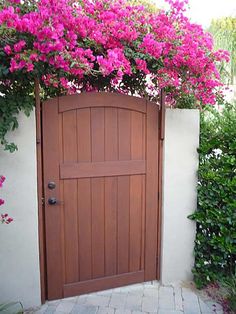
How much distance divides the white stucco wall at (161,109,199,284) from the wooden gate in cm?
12

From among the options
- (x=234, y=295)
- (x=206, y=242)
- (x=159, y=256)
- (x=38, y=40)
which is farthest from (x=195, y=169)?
(x=38, y=40)

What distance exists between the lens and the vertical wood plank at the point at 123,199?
2.66m

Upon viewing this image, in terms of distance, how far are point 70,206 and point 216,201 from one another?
4.79ft

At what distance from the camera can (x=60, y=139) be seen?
2.49 m

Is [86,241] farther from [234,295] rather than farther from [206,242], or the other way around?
[234,295]

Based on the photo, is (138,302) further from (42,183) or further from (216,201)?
(42,183)

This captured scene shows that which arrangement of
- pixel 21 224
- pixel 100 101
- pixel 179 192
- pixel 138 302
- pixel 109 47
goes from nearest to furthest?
pixel 109 47 → pixel 21 224 → pixel 100 101 → pixel 138 302 → pixel 179 192

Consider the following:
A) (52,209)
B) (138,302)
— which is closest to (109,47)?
(52,209)

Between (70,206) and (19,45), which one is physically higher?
(19,45)

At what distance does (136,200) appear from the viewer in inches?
110

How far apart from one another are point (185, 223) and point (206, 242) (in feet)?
0.95

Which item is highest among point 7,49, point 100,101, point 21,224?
point 7,49

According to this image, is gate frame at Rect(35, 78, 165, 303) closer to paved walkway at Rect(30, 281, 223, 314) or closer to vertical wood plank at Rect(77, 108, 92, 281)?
paved walkway at Rect(30, 281, 223, 314)

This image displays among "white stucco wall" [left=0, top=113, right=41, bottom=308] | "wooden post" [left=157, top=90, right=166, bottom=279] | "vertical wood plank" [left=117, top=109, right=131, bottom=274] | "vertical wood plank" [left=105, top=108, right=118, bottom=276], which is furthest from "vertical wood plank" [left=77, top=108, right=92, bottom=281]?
"wooden post" [left=157, top=90, right=166, bottom=279]
